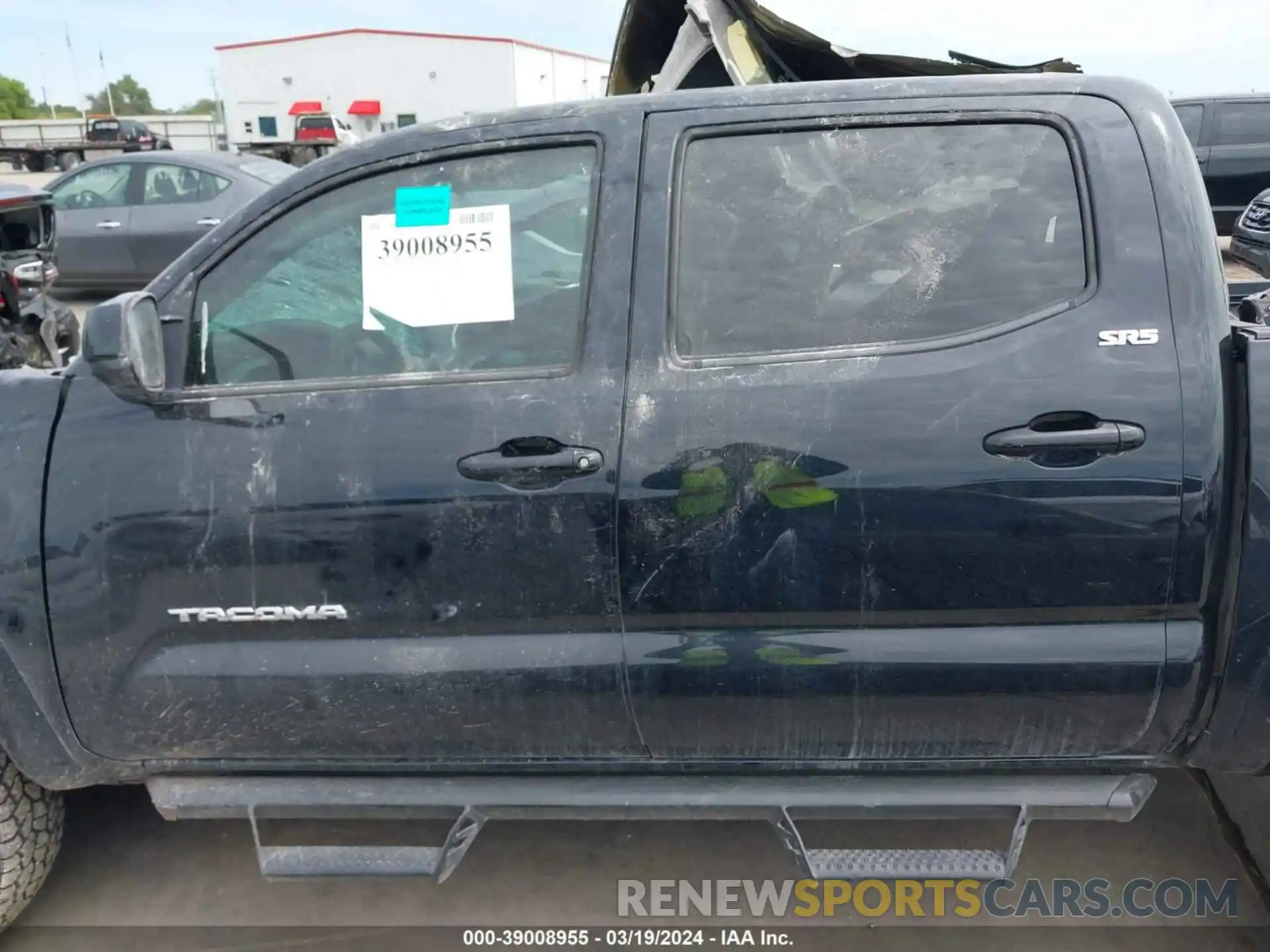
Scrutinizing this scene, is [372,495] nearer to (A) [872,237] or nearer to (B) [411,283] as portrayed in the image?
(B) [411,283]

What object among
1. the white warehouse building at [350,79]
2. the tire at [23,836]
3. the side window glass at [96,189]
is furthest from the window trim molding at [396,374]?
the white warehouse building at [350,79]

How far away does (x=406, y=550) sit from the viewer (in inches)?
82.0

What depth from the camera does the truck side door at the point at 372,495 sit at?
207cm

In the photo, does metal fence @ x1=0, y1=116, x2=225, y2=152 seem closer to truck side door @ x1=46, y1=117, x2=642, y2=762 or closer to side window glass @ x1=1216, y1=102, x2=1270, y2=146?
side window glass @ x1=1216, y1=102, x2=1270, y2=146

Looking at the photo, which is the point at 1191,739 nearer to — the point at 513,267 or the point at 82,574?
the point at 513,267

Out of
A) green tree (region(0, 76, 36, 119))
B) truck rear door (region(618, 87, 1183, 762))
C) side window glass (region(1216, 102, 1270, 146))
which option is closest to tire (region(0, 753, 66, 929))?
truck rear door (region(618, 87, 1183, 762))

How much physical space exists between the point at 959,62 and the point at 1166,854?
2.39 m

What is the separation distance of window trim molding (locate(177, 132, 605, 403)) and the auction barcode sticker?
4.7 inches

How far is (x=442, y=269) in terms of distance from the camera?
2.16 meters

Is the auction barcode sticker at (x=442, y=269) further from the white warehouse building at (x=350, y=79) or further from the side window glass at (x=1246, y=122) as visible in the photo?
the white warehouse building at (x=350, y=79)

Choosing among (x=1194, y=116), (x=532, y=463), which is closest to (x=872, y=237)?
(x=532, y=463)

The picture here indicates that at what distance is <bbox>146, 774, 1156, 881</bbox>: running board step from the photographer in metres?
2.14

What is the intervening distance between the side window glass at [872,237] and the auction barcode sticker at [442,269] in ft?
1.28

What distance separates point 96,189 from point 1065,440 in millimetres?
10283
